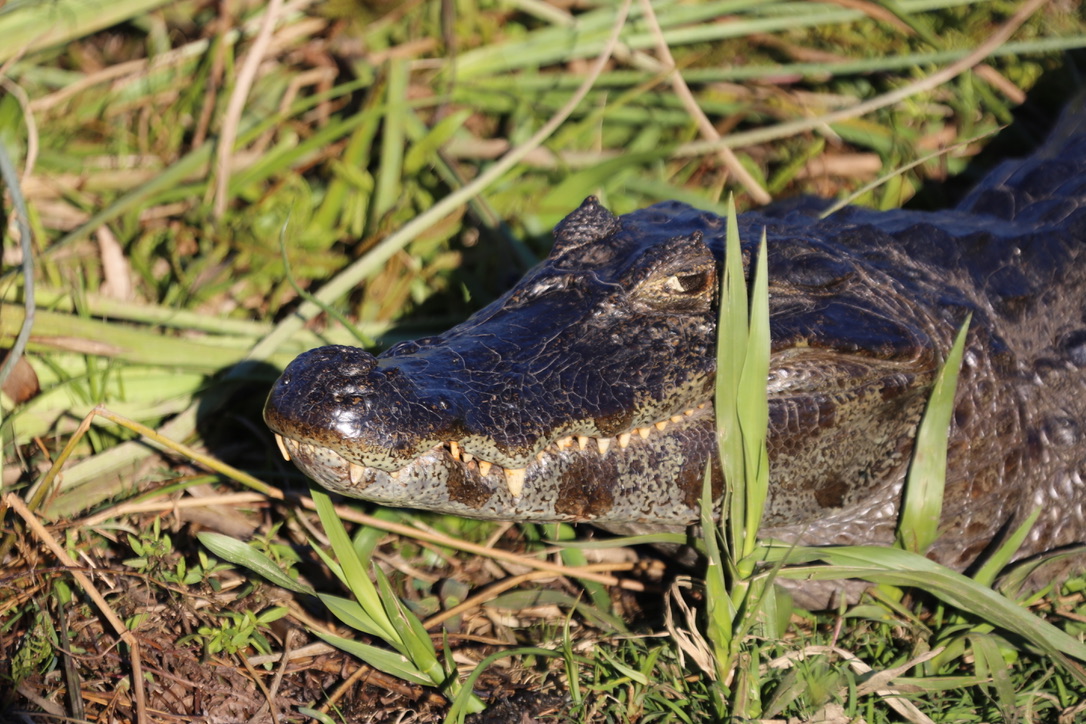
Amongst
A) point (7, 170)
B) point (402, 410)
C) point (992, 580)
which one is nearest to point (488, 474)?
point (402, 410)

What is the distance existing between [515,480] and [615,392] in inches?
11.8

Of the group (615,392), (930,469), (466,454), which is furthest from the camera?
(930,469)

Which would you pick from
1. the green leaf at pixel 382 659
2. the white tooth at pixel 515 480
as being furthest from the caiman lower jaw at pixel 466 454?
the green leaf at pixel 382 659

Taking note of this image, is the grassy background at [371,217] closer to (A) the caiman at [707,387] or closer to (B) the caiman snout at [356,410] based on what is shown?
(A) the caiman at [707,387]

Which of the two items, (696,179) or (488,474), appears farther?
(696,179)

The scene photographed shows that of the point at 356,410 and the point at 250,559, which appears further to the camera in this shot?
the point at 250,559

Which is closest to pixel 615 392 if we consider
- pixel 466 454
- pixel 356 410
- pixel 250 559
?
pixel 466 454

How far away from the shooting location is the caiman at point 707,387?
202cm

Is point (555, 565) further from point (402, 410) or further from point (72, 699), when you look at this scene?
point (72, 699)

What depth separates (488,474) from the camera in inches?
82.9

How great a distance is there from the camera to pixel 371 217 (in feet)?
12.4

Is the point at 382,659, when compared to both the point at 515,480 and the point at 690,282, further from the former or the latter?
the point at 690,282

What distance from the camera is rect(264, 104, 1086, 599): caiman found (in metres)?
2.02

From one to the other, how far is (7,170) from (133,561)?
146cm
